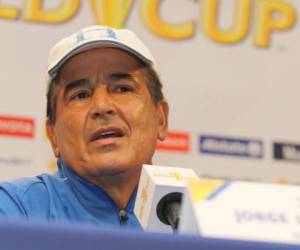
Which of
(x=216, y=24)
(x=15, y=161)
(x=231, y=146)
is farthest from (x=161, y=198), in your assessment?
(x=216, y=24)

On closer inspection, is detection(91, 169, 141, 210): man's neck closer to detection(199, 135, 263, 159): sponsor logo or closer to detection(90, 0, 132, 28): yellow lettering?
detection(199, 135, 263, 159): sponsor logo

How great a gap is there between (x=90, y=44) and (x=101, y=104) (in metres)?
0.12

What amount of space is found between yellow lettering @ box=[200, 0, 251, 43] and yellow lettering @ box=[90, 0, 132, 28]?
23cm

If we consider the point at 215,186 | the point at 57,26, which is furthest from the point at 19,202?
the point at 57,26

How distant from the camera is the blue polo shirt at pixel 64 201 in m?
1.19

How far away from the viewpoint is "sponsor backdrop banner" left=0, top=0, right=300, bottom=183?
2.05 metres

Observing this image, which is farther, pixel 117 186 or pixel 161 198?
pixel 117 186

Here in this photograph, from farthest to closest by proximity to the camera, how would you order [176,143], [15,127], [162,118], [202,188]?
[176,143], [15,127], [162,118], [202,188]

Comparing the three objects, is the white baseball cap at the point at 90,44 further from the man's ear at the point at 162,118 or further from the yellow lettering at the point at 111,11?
the yellow lettering at the point at 111,11

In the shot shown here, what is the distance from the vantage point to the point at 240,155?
7.09 ft

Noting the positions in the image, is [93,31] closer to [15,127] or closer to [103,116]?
[103,116]

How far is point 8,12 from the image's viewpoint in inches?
82.4

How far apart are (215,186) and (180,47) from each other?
1.57 metres

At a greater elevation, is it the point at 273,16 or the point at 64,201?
the point at 273,16
